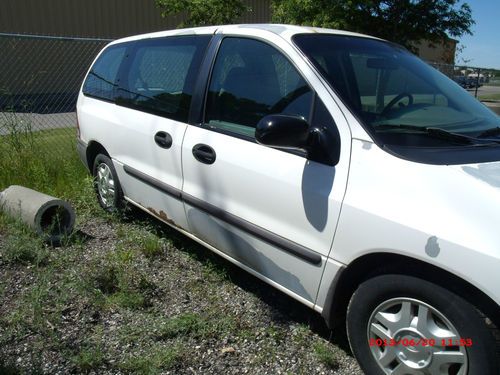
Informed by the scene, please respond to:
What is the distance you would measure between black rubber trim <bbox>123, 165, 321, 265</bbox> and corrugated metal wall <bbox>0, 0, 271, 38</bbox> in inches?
588

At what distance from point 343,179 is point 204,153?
1096 millimetres

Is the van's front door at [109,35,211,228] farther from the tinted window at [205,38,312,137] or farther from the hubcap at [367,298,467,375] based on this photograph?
the hubcap at [367,298,467,375]

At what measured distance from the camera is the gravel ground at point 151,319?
2.64 metres

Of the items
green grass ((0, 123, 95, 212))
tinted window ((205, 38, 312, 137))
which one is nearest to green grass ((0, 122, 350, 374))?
green grass ((0, 123, 95, 212))

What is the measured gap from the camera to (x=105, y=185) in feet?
15.7

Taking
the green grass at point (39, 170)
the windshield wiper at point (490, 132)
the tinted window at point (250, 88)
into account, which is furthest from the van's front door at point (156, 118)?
the windshield wiper at point (490, 132)

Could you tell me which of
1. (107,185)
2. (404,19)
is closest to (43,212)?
(107,185)

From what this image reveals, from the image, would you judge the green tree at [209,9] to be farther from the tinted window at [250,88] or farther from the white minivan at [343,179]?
the tinted window at [250,88]

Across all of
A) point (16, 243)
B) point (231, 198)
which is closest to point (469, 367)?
point (231, 198)

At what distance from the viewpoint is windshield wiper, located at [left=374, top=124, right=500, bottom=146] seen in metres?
2.46

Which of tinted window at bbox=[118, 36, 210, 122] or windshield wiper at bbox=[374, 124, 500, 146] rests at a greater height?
tinted window at bbox=[118, 36, 210, 122]

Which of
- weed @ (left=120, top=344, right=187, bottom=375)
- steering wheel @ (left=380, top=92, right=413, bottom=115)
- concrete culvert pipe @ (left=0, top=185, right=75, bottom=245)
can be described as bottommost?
weed @ (left=120, top=344, right=187, bottom=375)

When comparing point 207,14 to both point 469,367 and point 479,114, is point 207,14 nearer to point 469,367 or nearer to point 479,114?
point 479,114

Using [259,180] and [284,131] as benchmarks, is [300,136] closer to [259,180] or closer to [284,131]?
[284,131]
